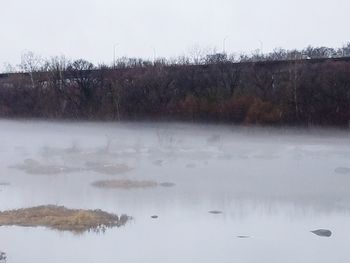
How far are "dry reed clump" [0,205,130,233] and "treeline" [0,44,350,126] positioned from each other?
15.7 m

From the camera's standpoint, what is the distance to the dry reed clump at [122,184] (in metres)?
19.8

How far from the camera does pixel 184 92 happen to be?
33375 mm

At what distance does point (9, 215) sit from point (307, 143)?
15229 mm

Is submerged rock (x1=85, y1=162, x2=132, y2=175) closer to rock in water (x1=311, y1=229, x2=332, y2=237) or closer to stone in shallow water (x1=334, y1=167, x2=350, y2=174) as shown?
stone in shallow water (x1=334, y1=167, x2=350, y2=174)

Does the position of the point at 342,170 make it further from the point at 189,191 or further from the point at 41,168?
the point at 41,168

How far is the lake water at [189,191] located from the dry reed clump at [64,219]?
326 mm

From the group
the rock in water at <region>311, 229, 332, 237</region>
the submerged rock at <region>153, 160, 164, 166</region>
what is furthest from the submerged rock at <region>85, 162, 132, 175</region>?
the rock in water at <region>311, 229, 332, 237</region>

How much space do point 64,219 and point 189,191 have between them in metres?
5.33

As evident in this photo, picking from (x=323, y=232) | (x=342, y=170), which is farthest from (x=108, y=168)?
(x=323, y=232)

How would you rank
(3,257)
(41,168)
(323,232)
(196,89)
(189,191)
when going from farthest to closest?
(196,89) → (41,168) → (189,191) → (323,232) → (3,257)

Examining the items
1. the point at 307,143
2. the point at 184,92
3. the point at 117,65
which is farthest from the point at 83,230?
the point at 117,65

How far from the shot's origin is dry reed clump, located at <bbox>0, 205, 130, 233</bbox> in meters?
14.0

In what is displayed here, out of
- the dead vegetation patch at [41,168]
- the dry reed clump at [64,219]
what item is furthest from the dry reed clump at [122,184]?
the dry reed clump at [64,219]

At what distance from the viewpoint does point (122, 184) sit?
20.1m
